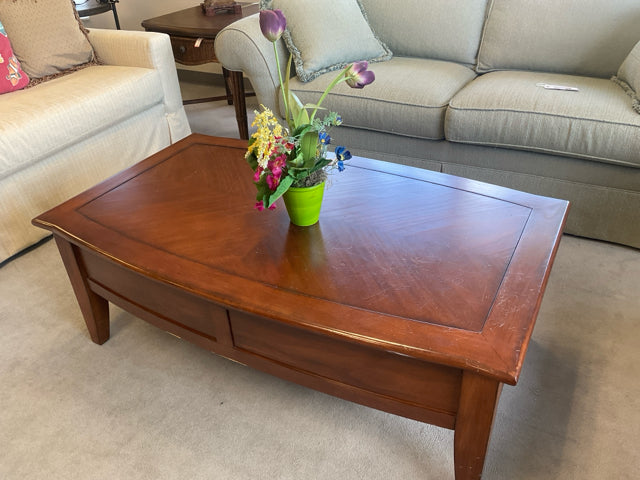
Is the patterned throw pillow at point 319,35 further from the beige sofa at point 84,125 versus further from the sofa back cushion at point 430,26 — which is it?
the beige sofa at point 84,125

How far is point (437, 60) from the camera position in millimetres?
2449

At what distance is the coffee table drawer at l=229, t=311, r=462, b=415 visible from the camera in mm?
1017

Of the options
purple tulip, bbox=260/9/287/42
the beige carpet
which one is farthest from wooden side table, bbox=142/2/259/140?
purple tulip, bbox=260/9/287/42

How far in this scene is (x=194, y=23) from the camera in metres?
2.76

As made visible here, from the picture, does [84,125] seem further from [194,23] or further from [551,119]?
[551,119]

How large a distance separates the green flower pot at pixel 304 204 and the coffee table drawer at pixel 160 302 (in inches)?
11.8

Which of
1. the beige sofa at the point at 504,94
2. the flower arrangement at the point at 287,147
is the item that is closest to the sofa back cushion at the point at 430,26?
the beige sofa at the point at 504,94

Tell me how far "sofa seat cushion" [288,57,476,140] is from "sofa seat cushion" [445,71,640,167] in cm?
8

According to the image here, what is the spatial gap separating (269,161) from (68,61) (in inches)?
73.4

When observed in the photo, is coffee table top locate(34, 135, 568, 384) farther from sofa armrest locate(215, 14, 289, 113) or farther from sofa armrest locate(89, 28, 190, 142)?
sofa armrest locate(89, 28, 190, 142)

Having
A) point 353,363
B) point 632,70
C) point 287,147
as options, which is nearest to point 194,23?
point 287,147

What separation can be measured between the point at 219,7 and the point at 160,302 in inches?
85.3

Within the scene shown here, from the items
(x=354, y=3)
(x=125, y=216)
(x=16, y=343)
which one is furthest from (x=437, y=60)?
(x=16, y=343)

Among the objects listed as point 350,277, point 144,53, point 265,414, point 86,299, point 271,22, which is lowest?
point 265,414
